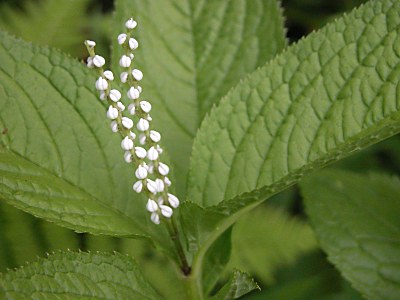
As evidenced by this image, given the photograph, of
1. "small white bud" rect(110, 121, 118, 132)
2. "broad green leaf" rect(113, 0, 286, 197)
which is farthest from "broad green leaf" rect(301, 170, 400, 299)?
"small white bud" rect(110, 121, 118, 132)

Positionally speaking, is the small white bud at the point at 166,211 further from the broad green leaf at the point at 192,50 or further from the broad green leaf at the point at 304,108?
the broad green leaf at the point at 192,50

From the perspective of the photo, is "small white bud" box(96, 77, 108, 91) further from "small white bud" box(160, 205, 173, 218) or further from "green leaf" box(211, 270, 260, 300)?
"green leaf" box(211, 270, 260, 300)

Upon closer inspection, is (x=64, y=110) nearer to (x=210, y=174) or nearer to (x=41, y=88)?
(x=41, y=88)

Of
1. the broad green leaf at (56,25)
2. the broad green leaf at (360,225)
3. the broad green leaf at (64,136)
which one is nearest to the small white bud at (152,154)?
the broad green leaf at (64,136)

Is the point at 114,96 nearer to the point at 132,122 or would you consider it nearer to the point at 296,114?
the point at 132,122

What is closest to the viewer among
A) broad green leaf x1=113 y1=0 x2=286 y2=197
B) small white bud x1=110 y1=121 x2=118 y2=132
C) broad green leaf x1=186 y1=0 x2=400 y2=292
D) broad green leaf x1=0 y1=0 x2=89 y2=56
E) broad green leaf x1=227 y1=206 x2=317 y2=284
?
small white bud x1=110 y1=121 x2=118 y2=132

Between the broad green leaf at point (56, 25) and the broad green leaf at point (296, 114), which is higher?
the broad green leaf at point (56, 25)
